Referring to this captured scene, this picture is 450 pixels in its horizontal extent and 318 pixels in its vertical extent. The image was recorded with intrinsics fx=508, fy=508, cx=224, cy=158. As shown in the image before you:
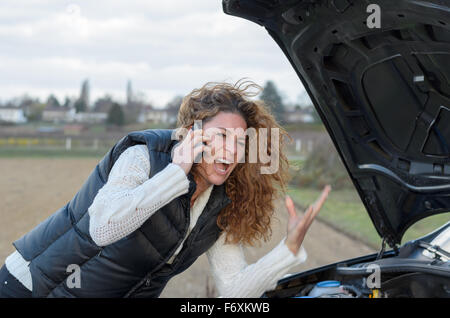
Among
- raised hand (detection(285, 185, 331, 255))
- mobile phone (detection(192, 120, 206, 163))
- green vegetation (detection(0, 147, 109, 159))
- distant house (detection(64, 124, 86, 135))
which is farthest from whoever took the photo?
green vegetation (detection(0, 147, 109, 159))

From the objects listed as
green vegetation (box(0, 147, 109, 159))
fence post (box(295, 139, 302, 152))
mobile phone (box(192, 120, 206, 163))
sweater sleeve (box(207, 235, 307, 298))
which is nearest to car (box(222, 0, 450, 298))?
sweater sleeve (box(207, 235, 307, 298))

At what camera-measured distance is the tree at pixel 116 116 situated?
1960cm

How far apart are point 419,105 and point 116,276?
1.38 meters

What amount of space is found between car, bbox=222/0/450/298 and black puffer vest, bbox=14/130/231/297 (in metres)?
0.56

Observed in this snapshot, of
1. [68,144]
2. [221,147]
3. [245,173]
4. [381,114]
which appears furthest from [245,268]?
[68,144]

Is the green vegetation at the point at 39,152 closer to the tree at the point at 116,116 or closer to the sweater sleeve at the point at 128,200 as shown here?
the tree at the point at 116,116

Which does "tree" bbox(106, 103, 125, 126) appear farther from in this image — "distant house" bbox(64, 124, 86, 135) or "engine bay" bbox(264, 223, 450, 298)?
"engine bay" bbox(264, 223, 450, 298)

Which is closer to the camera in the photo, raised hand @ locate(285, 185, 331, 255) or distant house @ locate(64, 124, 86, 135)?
raised hand @ locate(285, 185, 331, 255)

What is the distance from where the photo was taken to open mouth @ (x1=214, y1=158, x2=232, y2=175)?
195 centimetres

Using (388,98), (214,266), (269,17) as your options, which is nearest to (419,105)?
(388,98)

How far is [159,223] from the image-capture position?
1.93 metres

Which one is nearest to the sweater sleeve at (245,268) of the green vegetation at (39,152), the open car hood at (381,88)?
the open car hood at (381,88)

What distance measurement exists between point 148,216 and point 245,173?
0.73 metres

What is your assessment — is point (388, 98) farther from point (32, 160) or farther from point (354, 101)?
point (32, 160)
